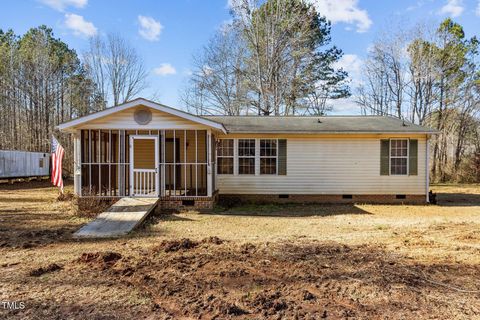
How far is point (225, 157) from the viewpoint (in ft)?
43.2

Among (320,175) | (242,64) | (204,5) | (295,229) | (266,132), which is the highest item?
(204,5)

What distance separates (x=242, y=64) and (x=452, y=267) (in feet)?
Answer: 78.0

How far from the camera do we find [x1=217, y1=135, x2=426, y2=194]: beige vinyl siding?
511 inches

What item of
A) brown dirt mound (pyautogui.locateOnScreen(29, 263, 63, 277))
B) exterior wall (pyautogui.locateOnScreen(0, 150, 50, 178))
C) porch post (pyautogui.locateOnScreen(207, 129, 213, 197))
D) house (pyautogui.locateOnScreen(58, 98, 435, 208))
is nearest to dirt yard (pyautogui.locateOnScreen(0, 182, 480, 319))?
brown dirt mound (pyautogui.locateOnScreen(29, 263, 63, 277))

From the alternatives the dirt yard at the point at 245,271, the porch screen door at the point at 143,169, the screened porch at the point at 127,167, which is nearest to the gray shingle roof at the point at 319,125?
the screened porch at the point at 127,167

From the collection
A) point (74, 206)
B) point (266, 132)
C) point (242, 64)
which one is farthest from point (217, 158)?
point (242, 64)

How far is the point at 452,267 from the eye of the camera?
204 inches

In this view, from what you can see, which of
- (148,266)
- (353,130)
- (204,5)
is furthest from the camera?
(204,5)

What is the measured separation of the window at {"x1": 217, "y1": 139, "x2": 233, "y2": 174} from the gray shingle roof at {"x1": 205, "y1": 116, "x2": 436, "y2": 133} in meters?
0.64

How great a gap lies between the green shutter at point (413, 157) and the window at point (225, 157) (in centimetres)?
674

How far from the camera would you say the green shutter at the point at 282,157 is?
13078mm

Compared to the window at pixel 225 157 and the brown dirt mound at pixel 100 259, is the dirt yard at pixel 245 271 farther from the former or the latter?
the window at pixel 225 157

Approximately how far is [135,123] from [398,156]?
31.5 ft

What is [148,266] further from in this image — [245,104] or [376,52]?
[376,52]
